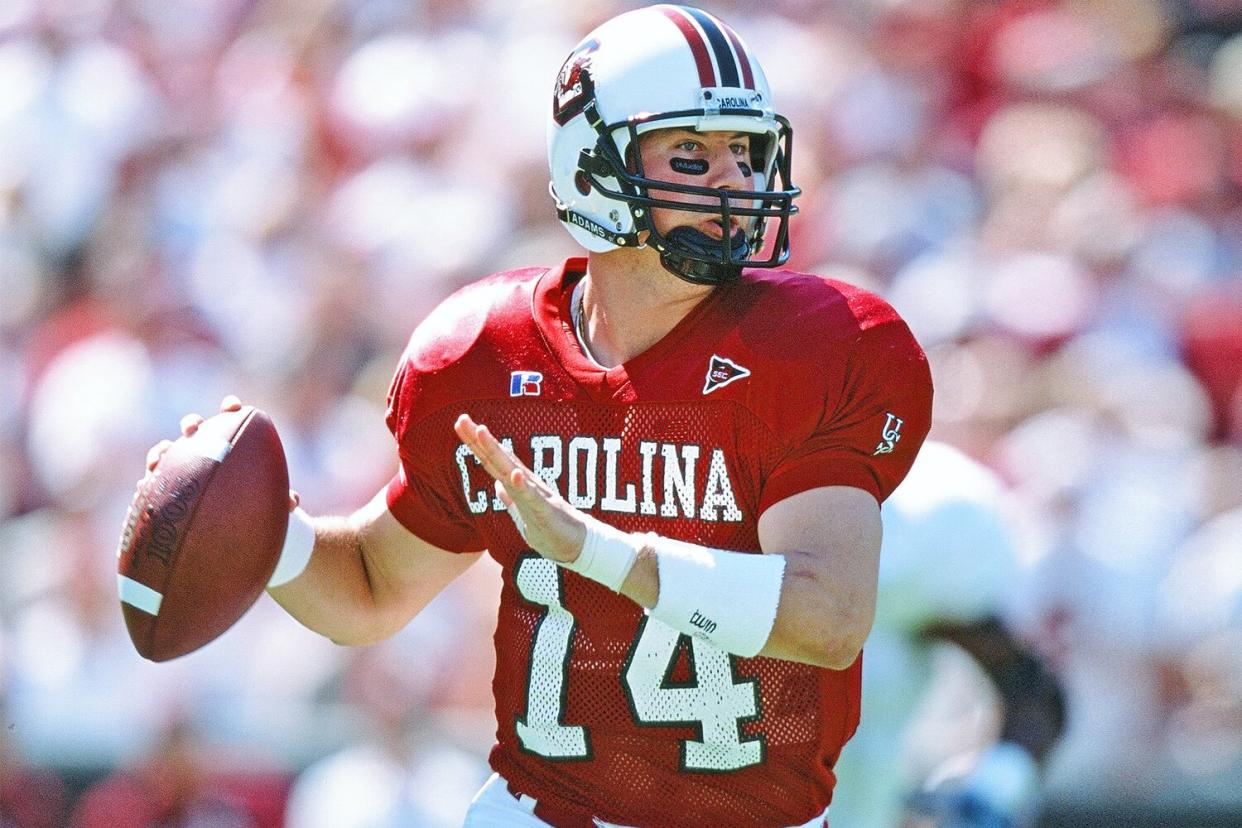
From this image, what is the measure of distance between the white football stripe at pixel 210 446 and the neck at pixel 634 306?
51 centimetres

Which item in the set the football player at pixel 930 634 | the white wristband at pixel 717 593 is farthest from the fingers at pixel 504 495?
the football player at pixel 930 634

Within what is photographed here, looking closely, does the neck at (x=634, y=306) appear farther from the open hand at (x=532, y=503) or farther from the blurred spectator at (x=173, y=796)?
the blurred spectator at (x=173, y=796)

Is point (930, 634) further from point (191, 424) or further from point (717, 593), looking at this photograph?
point (191, 424)

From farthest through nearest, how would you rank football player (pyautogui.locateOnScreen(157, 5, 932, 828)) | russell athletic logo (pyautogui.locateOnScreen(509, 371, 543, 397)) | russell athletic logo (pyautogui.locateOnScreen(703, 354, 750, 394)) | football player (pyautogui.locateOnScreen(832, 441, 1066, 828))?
football player (pyautogui.locateOnScreen(832, 441, 1066, 828))
russell athletic logo (pyautogui.locateOnScreen(509, 371, 543, 397))
russell athletic logo (pyautogui.locateOnScreen(703, 354, 750, 394))
football player (pyautogui.locateOnScreen(157, 5, 932, 828))

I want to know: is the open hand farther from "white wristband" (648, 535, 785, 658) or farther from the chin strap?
the chin strap

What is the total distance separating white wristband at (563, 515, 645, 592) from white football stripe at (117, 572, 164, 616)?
0.65 metres

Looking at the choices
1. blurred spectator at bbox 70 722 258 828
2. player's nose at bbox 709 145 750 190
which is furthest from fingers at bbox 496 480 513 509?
blurred spectator at bbox 70 722 258 828

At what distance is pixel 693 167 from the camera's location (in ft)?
8.00

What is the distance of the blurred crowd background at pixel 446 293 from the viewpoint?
435cm

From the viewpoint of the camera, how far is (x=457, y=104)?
6207 mm

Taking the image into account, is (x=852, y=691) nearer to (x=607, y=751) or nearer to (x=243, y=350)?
(x=607, y=751)

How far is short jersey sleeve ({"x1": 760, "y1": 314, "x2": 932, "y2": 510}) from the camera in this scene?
2215 millimetres

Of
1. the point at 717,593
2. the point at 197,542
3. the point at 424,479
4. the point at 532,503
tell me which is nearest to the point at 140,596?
the point at 197,542

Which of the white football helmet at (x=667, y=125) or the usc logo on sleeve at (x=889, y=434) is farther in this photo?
the white football helmet at (x=667, y=125)
